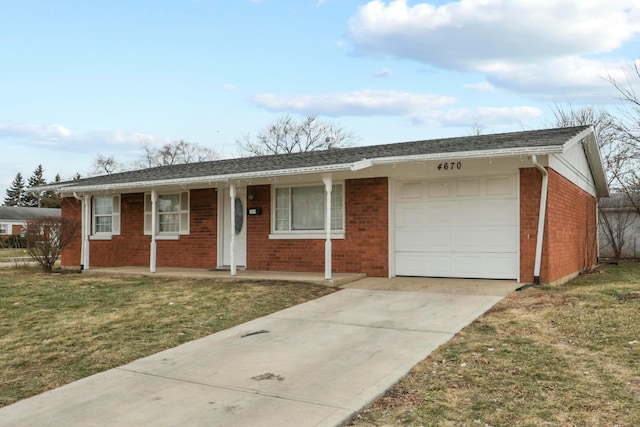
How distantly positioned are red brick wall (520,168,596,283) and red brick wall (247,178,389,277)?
2.84m

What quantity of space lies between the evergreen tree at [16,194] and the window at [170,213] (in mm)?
79042

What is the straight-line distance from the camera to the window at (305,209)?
12.4 m

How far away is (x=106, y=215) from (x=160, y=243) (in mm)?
2432

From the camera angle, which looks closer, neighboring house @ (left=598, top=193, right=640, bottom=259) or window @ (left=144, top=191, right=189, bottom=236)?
window @ (left=144, top=191, right=189, bottom=236)

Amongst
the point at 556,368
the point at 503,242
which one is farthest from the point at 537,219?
the point at 556,368

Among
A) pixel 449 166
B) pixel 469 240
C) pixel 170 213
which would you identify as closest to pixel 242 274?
pixel 170 213

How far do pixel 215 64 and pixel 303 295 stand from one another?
714 cm

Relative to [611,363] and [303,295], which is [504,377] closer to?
[611,363]

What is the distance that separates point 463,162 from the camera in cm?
1089

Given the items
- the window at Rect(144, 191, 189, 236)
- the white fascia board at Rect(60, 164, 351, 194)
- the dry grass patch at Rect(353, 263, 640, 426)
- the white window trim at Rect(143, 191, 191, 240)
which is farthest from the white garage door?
the window at Rect(144, 191, 189, 236)

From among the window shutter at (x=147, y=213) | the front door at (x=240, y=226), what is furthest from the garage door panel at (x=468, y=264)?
the window shutter at (x=147, y=213)

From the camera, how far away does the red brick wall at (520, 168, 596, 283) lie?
10328 mm

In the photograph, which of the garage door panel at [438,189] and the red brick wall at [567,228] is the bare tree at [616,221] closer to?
the red brick wall at [567,228]

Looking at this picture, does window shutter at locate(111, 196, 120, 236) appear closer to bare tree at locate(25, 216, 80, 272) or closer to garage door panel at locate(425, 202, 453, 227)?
bare tree at locate(25, 216, 80, 272)
